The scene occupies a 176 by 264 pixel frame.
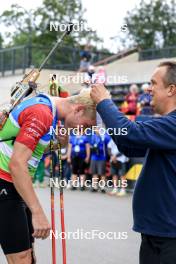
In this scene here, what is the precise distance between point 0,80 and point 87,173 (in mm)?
13734

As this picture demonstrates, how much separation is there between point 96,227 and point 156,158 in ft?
19.4

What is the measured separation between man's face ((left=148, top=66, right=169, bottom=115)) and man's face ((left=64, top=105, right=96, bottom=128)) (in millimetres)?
606

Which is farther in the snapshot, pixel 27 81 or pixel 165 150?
pixel 27 81

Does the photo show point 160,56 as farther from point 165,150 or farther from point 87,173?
point 165,150

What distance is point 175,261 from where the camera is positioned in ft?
10.9

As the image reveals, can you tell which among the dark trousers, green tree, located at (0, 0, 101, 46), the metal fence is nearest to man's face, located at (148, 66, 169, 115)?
the dark trousers

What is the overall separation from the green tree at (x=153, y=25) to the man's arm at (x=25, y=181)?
166 feet

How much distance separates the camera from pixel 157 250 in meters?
3.45

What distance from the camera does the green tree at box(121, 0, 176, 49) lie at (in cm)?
5388

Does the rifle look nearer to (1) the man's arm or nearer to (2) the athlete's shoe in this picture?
(1) the man's arm

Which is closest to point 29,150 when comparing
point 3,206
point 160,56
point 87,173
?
point 3,206

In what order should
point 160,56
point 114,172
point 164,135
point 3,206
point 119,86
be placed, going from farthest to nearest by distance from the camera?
point 160,56 → point 119,86 → point 114,172 → point 3,206 → point 164,135

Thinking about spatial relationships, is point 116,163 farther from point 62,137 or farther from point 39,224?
point 39,224

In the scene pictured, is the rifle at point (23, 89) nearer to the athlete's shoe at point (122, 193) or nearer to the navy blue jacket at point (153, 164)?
the navy blue jacket at point (153, 164)
